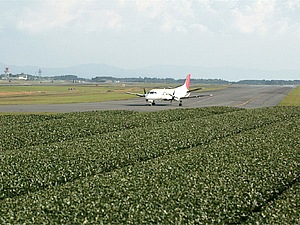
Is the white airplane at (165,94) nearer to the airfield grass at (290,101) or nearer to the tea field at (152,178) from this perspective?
the airfield grass at (290,101)

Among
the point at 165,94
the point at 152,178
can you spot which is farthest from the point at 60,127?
the point at 165,94

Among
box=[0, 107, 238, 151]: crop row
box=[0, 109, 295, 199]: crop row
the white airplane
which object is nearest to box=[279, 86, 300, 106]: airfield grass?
the white airplane

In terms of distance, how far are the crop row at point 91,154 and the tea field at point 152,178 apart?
2.0 inches

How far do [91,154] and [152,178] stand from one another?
21.0 ft

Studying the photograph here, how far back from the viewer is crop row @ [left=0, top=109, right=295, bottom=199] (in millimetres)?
20094

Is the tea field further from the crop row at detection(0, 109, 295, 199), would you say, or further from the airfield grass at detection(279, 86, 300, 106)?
the airfield grass at detection(279, 86, 300, 106)

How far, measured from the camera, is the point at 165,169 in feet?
68.1

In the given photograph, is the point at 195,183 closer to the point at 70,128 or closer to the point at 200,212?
the point at 200,212

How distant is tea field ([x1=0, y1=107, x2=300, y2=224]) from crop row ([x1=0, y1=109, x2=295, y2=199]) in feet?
0.17

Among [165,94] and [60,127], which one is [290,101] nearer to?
[165,94]

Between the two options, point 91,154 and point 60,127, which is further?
point 60,127

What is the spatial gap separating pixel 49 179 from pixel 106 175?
2.64m

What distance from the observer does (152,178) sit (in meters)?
A: 19.2

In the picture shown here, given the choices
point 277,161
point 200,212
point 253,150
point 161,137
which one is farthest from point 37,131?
point 200,212
